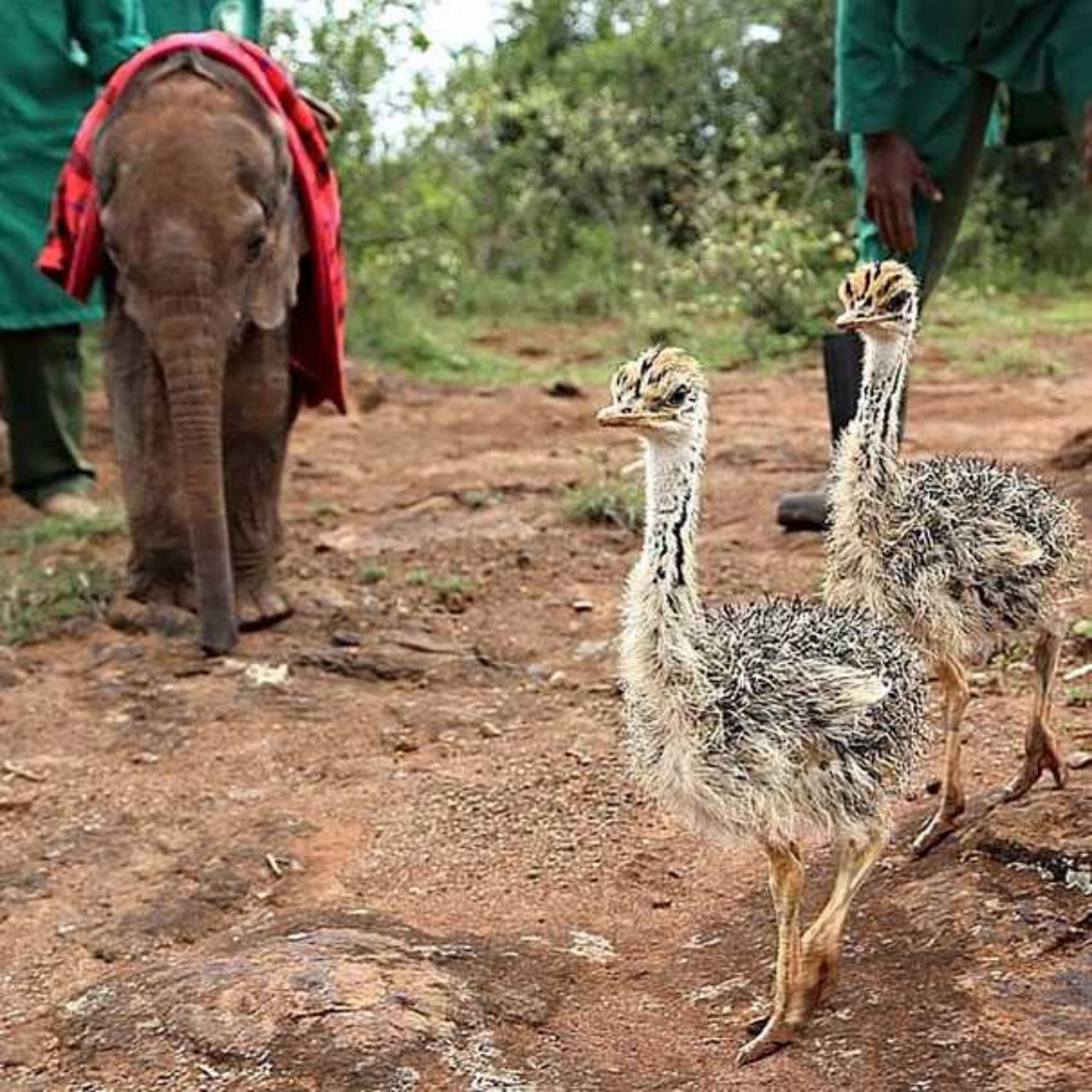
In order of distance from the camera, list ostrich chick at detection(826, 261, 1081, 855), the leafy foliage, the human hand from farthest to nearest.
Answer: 1. the leafy foliage
2. the human hand
3. ostrich chick at detection(826, 261, 1081, 855)

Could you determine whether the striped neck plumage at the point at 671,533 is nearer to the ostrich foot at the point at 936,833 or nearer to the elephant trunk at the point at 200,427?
the ostrich foot at the point at 936,833

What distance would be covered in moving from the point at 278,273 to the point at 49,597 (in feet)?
4.32

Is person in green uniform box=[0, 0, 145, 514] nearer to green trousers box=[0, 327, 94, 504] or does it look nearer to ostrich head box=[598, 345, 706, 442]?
green trousers box=[0, 327, 94, 504]

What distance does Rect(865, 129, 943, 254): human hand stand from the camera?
17.6ft

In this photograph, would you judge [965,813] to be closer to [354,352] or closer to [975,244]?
[354,352]

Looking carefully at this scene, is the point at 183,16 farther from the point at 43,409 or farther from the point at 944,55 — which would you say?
the point at 944,55

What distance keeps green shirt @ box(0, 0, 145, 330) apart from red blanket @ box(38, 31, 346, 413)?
3.88ft

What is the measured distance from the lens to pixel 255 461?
585 centimetres

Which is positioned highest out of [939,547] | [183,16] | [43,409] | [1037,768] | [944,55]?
[183,16]

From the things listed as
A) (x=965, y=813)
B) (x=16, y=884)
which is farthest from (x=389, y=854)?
(x=965, y=813)

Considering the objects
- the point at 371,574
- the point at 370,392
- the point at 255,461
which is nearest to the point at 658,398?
the point at 255,461

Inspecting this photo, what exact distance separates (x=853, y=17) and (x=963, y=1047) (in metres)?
3.42

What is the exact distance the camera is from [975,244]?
13531 millimetres

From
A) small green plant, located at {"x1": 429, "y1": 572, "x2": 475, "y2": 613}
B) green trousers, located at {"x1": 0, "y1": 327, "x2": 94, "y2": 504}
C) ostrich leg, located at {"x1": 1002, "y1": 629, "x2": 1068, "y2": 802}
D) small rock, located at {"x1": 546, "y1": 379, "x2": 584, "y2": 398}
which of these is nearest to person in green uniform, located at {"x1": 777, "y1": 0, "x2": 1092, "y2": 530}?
small green plant, located at {"x1": 429, "y1": 572, "x2": 475, "y2": 613}
